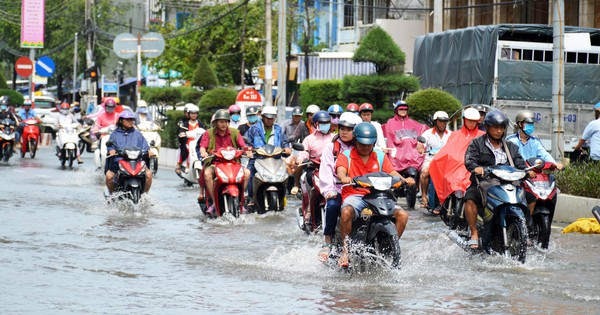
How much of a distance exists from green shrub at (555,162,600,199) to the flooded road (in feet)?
5.41

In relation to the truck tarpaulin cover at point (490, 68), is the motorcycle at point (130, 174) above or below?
below

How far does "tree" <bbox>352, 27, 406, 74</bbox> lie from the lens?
96.2ft

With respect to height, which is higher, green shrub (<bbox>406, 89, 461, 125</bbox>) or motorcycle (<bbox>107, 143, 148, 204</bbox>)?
green shrub (<bbox>406, 89, 461, 125</bbox>)

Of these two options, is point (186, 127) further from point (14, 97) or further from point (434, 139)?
point (14, 97)

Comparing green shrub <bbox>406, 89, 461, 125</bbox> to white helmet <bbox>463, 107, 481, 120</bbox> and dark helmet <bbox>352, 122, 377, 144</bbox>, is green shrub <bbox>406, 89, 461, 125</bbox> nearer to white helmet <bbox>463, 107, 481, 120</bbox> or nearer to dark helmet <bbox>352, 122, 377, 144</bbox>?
white helmet <bbox>463, 107, 481, 120</bbox>

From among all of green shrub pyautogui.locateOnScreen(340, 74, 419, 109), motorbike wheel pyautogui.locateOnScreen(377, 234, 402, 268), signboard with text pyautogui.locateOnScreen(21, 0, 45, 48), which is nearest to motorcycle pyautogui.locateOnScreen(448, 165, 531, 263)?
motorbike wheel pyautogui.locateOnScreen(377, 234, 402, 268)

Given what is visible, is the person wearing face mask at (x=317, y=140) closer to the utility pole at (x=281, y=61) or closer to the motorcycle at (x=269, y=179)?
the motorcycle at (x=269, y=179)

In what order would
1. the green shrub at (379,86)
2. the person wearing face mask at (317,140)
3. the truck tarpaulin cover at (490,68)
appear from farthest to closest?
the green shrub at (379,86) → the truck tarpaulin cover at (490,68) → the person wearing face mask at (317,140)

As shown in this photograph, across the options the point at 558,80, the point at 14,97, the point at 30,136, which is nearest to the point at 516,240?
the point at 558,80

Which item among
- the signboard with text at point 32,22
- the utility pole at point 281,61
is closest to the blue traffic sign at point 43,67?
the signboard with text at point 32,22

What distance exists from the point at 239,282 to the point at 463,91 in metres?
20.3

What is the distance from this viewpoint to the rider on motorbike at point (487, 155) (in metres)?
11.9

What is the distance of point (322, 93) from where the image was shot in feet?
123

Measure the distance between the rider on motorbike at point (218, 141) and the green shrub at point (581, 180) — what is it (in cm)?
462
